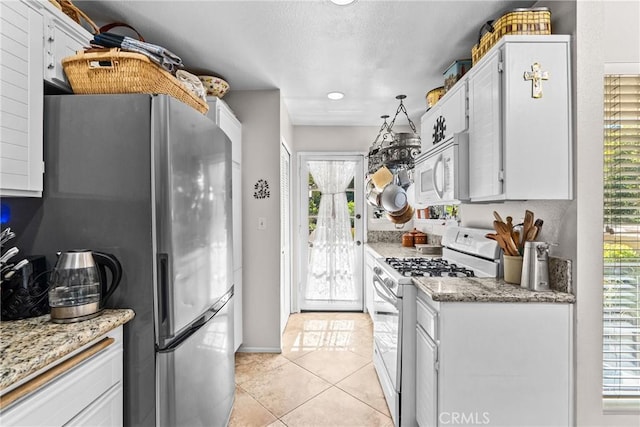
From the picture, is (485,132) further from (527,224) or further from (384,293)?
(384,293)

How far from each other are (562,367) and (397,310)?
793 mm

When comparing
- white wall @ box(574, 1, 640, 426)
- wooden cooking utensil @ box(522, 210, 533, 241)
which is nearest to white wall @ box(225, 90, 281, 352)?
wooden cooking utensil @ box(522, 210, 533, 241)

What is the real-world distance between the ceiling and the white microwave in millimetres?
697

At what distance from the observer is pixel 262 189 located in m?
3.01

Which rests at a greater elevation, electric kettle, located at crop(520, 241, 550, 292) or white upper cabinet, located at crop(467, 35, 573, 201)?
white upper cabinet, located at crop(467, 35, 573, 201)

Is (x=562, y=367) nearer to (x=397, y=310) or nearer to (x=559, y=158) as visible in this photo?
(x=397, y=310)

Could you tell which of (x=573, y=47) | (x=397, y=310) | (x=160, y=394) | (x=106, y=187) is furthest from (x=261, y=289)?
(x=573, y=47)

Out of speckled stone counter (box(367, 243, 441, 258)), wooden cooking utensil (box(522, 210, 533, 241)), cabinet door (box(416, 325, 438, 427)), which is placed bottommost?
cabinet door (box(416, 325, 438, 427))

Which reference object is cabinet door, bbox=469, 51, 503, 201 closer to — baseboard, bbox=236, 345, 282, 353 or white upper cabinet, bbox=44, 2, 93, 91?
white upper cabinet, bbox=44, 2, 93, 91

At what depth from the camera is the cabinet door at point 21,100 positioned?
1.16m

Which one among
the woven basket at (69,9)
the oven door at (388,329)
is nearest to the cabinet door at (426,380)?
the oven door at (388,329)

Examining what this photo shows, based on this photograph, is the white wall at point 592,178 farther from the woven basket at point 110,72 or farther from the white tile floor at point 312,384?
the woven basket at point 110,72

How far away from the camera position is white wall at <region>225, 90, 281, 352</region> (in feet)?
9.86

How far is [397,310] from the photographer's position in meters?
1.91
